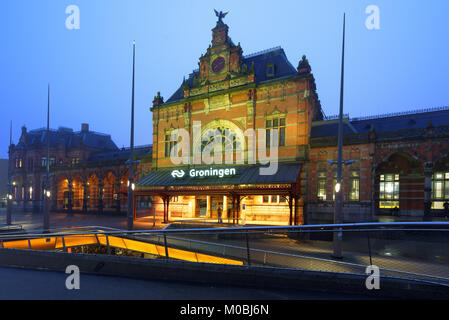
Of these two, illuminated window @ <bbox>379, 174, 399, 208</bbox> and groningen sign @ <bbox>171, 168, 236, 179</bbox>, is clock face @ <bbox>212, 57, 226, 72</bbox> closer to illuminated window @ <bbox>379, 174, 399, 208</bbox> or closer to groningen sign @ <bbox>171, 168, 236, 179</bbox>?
groningen sign @ <bbox>171, 168, 236, 179</bbox>

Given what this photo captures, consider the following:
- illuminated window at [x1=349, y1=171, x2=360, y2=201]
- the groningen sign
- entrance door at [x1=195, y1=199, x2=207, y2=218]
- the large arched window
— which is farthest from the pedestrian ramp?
illuminated window at [x1=349, y1=171, x2=360, y2=201]

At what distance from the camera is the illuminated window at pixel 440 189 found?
23.0 metres

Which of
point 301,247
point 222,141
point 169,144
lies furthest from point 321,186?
point 169,144

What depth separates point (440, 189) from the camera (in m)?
23.3

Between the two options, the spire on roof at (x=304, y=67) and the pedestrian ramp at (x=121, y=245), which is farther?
the spire on roof at (x=304, y=67)

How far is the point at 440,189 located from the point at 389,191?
3.91 meters

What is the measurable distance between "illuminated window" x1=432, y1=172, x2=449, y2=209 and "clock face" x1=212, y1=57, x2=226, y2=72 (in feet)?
76.2

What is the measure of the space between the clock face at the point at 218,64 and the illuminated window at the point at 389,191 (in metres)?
20.2

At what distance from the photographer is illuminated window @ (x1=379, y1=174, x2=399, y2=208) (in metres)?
25.0

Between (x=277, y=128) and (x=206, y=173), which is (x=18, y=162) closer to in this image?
(x=206, y=173)

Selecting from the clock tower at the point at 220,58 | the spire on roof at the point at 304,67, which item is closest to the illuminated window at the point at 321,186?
the spire on roof at the point at 304,67

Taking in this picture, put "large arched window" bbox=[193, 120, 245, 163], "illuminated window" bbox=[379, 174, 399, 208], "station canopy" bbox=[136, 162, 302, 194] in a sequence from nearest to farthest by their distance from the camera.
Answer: "station canopy" bbox=[136, 162, 302, 194] → "illuminated window" bbox=[379, 174, 399, 208] → "large arched window" bbox=[193, 120, 245, 163]

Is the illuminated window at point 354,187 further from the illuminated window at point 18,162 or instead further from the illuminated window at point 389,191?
the illuminated window at point 18,162
